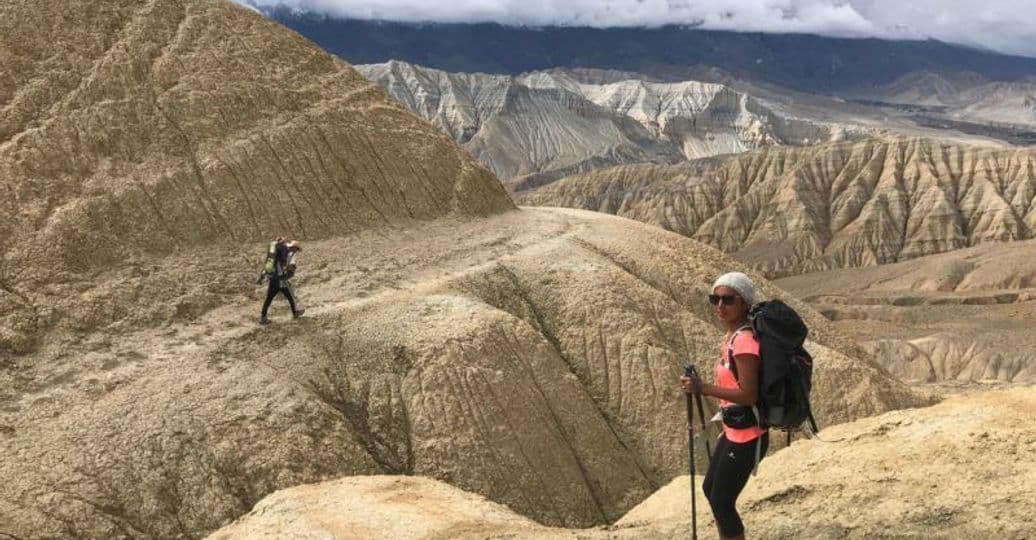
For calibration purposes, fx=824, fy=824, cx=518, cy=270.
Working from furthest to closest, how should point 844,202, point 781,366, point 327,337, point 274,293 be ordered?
point 844,202
point 327,337
point 274,293
point 781,366

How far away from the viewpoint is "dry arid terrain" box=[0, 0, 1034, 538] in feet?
34.5

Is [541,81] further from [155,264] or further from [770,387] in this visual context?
[770,387]

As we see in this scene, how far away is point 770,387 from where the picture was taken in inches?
234

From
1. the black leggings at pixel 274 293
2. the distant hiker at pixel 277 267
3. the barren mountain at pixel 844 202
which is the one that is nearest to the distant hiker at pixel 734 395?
the distant hiker at pixel 277 267

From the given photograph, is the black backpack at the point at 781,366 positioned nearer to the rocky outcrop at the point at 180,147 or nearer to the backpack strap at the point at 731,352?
the backpack strap at the point at 731,352

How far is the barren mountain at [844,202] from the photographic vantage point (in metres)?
84.1

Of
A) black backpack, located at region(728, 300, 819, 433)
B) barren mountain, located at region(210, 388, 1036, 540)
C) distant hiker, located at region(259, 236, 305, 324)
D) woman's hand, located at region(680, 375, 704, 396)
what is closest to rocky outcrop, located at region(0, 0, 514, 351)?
distant hiker, located at region(259, 236, 305, 324)

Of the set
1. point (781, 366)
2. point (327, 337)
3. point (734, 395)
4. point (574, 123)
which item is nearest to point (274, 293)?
point (327, 337)

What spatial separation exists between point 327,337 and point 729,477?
12985 millimetres

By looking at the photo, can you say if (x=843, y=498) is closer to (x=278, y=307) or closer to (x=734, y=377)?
(x=734, y=377)

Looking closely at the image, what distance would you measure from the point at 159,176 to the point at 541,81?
177308 mm

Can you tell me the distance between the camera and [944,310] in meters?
59.8

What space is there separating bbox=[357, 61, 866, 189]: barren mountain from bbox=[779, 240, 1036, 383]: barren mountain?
68.0 metres

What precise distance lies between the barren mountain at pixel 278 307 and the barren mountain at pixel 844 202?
63.5 m
